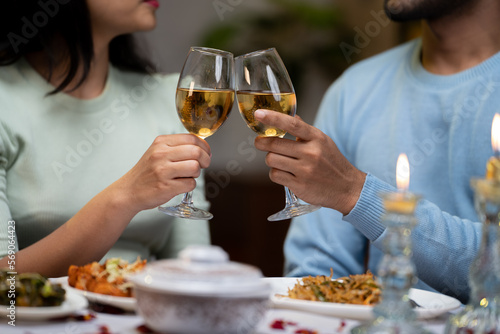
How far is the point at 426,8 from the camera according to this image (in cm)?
188

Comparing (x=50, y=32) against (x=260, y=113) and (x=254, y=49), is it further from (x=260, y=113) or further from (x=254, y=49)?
(x=254, y=49)

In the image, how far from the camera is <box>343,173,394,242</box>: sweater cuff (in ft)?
4.51

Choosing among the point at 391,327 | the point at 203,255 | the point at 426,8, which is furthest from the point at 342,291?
the point at 426,8

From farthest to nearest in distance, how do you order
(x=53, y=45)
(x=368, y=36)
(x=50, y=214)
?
1. (x=368, y=36)
2. (x=53, y=45)
3. (x=50, y=214)

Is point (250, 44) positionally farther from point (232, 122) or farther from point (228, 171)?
point (228, 171)

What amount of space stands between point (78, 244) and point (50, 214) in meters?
0.26

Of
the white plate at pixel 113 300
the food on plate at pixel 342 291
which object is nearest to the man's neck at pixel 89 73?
the white plate at pixel 113 300

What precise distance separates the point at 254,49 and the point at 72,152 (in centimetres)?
271

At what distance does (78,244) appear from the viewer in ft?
4.94

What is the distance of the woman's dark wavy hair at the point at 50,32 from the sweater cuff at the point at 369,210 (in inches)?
39.6

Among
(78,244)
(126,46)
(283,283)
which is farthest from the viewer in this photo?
(126,46)

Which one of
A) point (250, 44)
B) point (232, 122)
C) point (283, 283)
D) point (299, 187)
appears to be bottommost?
point (283, 283)

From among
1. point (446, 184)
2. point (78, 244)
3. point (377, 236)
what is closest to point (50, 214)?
point (78, 244)

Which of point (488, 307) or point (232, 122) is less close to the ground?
point (232, 122)
